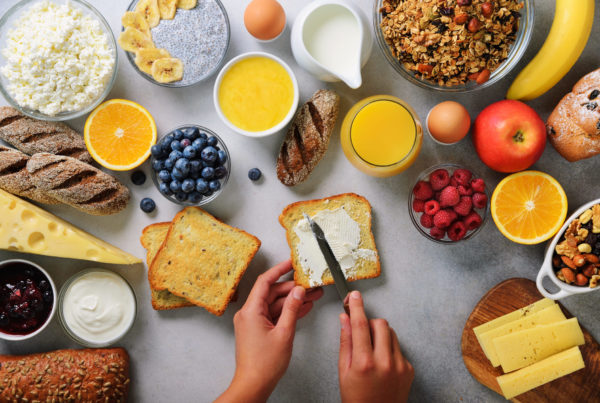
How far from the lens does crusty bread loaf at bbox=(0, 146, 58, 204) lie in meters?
1.59

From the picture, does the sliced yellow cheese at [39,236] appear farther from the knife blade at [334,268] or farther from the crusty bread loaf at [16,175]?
the knife blade at [334,268]

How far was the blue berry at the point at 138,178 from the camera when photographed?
1.70 metres

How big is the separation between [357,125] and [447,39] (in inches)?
15.9

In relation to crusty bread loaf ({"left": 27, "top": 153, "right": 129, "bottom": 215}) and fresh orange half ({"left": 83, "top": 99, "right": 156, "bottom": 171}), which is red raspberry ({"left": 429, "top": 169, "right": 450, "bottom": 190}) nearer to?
fresh orange half ({"left": 83, "top": 99, "right": 156, "bottom": 171})

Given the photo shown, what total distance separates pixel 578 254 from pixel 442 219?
1.51ft

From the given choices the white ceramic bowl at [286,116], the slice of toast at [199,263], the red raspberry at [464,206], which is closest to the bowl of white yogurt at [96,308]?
the slice of toast at [199,263]

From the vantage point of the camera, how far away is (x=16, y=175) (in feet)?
5.23

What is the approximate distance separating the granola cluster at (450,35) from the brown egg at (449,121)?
0.10 meters

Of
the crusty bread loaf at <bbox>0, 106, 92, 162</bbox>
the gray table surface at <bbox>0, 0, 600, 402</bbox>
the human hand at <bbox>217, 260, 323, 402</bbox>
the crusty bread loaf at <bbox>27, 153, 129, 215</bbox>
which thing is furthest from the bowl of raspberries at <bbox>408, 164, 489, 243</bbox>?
the crusty bread loaf at <bbox>0, 106, 92, 162</bbox>

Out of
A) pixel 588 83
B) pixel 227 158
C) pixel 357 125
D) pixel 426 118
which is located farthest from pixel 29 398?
pixel 588 83

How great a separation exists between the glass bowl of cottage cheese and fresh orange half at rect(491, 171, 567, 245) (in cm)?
152

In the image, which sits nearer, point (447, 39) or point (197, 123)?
point (447, 39)

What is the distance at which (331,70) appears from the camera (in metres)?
1.44

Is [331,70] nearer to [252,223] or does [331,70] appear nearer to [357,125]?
[357,125]
